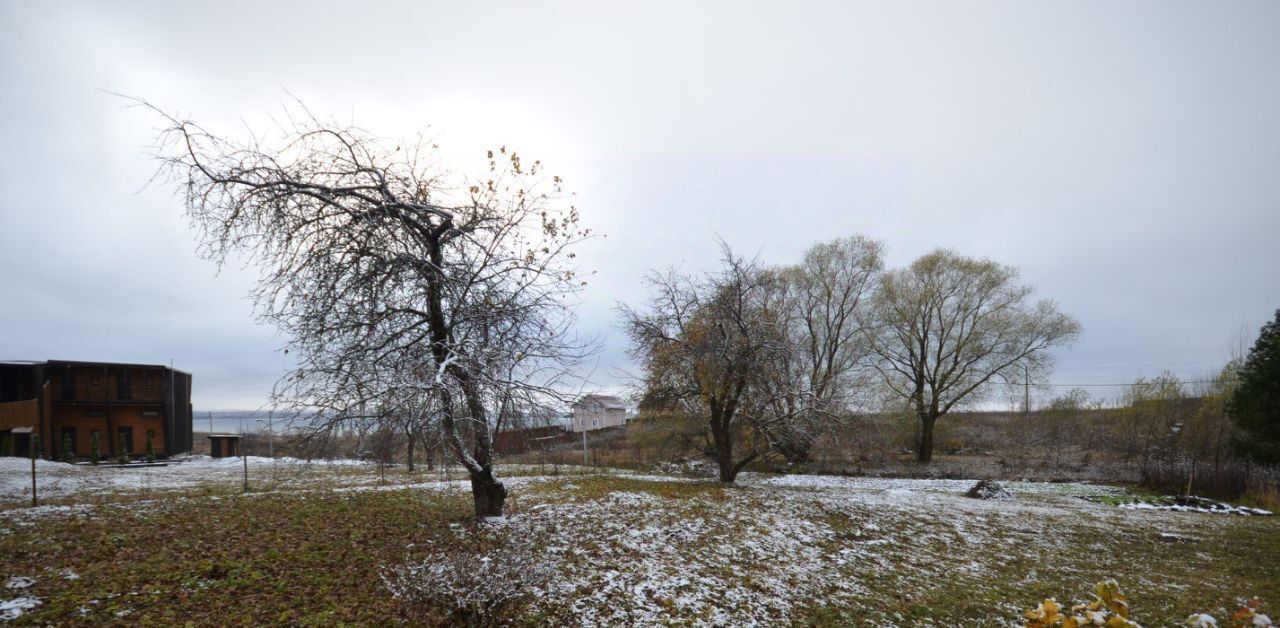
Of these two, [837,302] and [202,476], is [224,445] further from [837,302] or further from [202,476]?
[837,302]

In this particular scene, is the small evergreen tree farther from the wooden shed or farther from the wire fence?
the wooden shed

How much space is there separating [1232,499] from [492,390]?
22.3 meters

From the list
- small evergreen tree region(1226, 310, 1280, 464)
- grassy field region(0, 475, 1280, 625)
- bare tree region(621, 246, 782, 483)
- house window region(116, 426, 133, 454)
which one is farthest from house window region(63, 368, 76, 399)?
small evergreen tree region(1226, 310, 1280, 464)

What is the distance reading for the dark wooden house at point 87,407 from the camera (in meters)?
18.4

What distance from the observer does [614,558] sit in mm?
7215

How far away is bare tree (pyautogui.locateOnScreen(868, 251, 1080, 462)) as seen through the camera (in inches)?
983

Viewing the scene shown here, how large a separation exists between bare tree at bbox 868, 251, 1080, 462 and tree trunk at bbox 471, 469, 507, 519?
22.6 metres

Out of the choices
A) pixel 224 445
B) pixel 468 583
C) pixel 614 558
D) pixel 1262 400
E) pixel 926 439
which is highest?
pixel 1262 400

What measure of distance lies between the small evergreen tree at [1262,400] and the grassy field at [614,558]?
4617mm

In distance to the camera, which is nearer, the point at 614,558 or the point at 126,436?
the point at 614,558

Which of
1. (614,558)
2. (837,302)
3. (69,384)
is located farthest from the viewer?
(837,302)

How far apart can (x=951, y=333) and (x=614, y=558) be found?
24.2m

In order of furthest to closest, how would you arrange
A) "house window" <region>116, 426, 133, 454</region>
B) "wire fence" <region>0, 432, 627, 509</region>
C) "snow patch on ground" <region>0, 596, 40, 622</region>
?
"house window" <region>116, 426, 133, 454</region> < "wire fence" <region>0, 432, 627, 509</region> < "snow patch on ground" <region>0, 596, 40, 622</region>

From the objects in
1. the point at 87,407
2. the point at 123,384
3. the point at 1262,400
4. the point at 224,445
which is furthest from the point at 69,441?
the point at 1262,400
